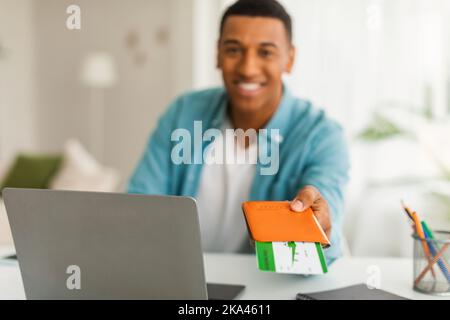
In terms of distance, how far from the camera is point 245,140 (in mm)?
1508

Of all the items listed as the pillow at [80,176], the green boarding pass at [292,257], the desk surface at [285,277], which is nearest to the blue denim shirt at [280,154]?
the desk surface at [285,277]

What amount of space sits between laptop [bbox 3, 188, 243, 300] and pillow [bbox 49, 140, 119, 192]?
8.75 ft

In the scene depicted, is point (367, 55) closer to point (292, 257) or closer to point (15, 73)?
point (15, 73)

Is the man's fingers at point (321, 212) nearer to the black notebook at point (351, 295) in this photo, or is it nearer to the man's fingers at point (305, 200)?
the man's fingers at point (305, 200)

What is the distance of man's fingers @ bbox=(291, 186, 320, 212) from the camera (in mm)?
827

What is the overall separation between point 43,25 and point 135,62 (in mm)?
962

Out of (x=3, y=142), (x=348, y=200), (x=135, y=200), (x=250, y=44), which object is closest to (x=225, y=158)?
(x=250, y=44)

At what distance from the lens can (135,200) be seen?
75 centimetres

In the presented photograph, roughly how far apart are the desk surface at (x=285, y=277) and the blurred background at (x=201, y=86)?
1.49 meters

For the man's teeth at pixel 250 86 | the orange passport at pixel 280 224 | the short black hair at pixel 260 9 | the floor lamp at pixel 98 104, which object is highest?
the short black hair at pixel 260 9

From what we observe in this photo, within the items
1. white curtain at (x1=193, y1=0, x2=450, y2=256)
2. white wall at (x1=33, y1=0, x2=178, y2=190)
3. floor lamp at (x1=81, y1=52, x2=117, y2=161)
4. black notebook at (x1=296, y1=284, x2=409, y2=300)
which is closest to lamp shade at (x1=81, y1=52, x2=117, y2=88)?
floor lamp at (x1=81, y1=52, x2=117, y2=161)

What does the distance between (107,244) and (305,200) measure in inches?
11.3

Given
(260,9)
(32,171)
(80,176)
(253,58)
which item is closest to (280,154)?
(253,58)

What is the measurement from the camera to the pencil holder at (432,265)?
996 millimetres
